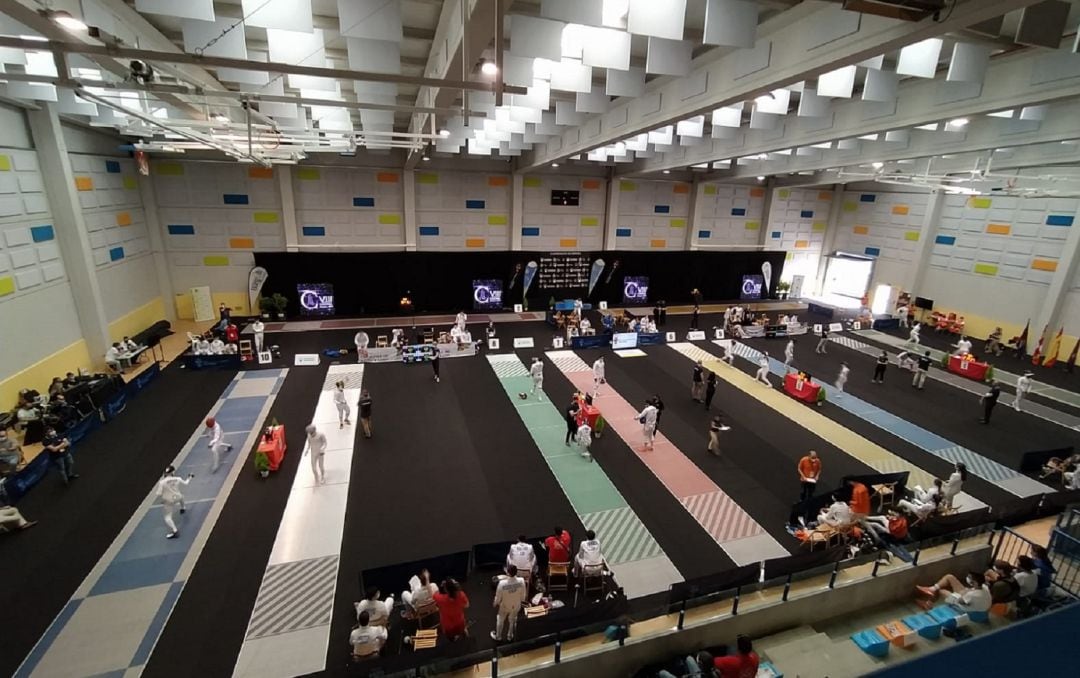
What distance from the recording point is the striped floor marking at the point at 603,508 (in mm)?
7629

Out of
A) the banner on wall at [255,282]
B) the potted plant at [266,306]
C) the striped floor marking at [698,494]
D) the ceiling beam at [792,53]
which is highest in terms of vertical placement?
the ceiling beam at [792,53]

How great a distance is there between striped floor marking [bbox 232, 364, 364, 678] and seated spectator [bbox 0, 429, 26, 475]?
496 centimetres

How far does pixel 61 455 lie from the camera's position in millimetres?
9359

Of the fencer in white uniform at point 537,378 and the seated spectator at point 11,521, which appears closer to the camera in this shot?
the seated spectator at point 11,521

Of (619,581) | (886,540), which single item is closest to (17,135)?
(619,581)

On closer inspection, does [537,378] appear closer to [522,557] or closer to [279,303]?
[522,557]

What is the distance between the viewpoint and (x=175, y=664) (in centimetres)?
597

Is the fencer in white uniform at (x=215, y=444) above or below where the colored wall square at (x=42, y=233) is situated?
below

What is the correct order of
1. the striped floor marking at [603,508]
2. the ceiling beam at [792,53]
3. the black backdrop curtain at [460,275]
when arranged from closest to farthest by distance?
the ceiling beam at [792,53], the striped floor marking at [603,508], the black backdrop curtain at [460,275]

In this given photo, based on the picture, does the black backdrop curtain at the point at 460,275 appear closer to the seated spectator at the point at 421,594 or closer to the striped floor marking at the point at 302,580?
the striped floor marking at the point at 302,580

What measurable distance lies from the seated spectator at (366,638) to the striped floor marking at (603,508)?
3.52 m

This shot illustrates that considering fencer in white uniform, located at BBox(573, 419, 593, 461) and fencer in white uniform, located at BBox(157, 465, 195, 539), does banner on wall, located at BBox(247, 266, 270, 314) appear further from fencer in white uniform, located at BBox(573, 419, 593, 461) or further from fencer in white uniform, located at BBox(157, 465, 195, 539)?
fencer in white uniform, located at BBox(573, 419, 593, 461)

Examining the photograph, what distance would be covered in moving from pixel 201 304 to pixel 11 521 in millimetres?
13497

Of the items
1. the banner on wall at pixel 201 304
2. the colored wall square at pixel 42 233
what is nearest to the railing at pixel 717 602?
the colored wall square at pixel 42 233
